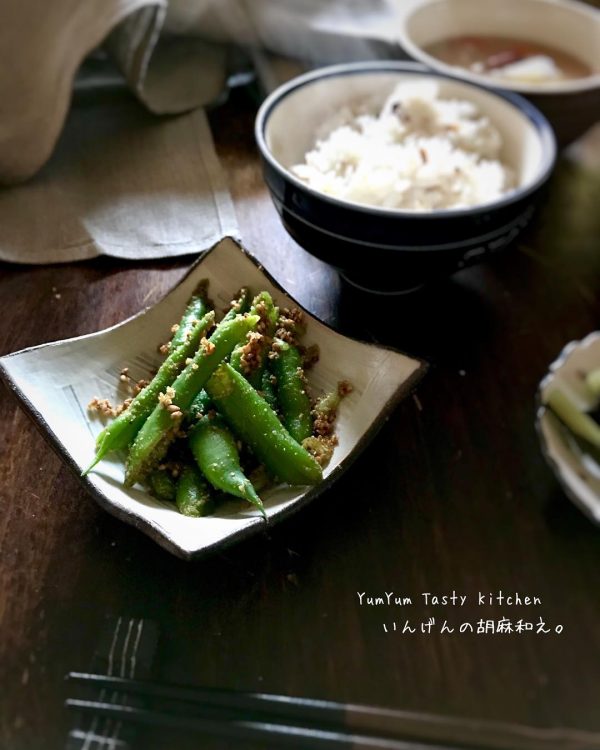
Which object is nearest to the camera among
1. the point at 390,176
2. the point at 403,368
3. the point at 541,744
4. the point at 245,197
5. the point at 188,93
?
the point at 541,744

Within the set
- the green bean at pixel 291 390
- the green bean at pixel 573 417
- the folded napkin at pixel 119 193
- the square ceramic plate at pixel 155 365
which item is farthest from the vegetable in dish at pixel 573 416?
the folded napkin at pixel 119 193

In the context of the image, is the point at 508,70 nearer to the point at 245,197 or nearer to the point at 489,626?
the point at 245,197

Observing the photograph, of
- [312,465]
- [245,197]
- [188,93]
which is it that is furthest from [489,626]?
[188,93]

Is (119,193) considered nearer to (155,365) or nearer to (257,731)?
(155,365)

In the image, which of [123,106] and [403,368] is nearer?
[403,368]

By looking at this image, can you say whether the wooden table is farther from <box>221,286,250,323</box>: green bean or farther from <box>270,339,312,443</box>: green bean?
<box>221,286,250,323</box>: green bean

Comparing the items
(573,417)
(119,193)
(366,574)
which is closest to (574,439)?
(573,417)
